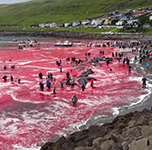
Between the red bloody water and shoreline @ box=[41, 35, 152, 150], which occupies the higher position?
shoreline @ box=[41, 35, 152, 150]

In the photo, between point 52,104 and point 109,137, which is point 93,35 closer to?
point 52,104

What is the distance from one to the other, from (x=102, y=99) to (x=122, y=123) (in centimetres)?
1115

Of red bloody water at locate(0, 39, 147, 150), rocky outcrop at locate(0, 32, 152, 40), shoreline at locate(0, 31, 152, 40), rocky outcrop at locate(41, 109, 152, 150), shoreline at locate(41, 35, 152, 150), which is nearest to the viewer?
rocky outcrop at locate(41, 109, 152, 150)

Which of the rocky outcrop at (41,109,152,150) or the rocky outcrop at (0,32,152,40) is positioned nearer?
the rocky outcrop at (41,109,152,150)

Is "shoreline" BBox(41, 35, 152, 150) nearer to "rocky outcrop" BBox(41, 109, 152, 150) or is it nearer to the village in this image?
"rocky outcrop" BBox(41, 109, 152, 150)

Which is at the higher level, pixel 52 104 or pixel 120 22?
pixel 120 22

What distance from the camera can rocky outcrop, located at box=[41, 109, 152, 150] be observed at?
14.0 metres

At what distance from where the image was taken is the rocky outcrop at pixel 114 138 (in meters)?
14.0

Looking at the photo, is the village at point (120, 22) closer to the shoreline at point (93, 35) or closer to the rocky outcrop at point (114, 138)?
the shoreline at point (93, 35)

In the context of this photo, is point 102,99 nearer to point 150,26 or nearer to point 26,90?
point 26,90

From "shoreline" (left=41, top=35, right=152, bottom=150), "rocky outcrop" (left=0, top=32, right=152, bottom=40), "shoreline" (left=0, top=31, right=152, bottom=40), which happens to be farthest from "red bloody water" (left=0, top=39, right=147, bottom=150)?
"rocky outcrop" (left=0, top=32, right=152, bottom=40)

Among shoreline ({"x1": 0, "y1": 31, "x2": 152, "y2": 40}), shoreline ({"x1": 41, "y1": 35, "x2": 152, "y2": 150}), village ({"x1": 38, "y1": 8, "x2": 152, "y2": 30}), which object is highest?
village ({"x1": 38, "y1": 8, "x2": 152, "y2": 30})

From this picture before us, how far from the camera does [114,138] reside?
15352 mm

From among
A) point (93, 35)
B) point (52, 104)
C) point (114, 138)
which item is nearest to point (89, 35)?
point (93, 35)
